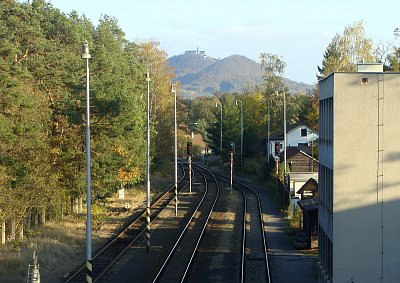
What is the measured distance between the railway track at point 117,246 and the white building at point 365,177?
30.0 feet

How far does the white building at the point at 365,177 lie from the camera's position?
64.4ft

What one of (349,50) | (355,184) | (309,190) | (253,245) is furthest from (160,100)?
(355,184)

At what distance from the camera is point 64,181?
38156 millimetres

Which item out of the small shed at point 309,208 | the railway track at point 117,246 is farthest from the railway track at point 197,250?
the small shed at point 309,208

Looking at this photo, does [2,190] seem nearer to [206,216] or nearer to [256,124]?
[206,216]

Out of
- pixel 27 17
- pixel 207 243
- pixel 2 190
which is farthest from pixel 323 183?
pixel 27 17

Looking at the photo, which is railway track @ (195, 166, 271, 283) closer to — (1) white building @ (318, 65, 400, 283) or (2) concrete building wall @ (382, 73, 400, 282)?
(1) white building @ (318, 65, 400, 283)

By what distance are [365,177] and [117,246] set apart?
14.6 m

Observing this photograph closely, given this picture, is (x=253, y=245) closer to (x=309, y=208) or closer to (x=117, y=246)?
(x=309, y=208)

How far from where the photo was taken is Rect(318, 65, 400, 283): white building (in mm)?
19625

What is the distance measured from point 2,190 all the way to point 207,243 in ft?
31.6

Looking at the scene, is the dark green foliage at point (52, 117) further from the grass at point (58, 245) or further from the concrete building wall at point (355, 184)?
the concrete building wall at point (355, 184)

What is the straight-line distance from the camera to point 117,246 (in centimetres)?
3130

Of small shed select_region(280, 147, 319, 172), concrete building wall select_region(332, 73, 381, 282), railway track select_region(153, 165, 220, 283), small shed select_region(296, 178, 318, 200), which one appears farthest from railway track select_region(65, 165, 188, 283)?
small shed select_region(280, 147, 319, 172)
